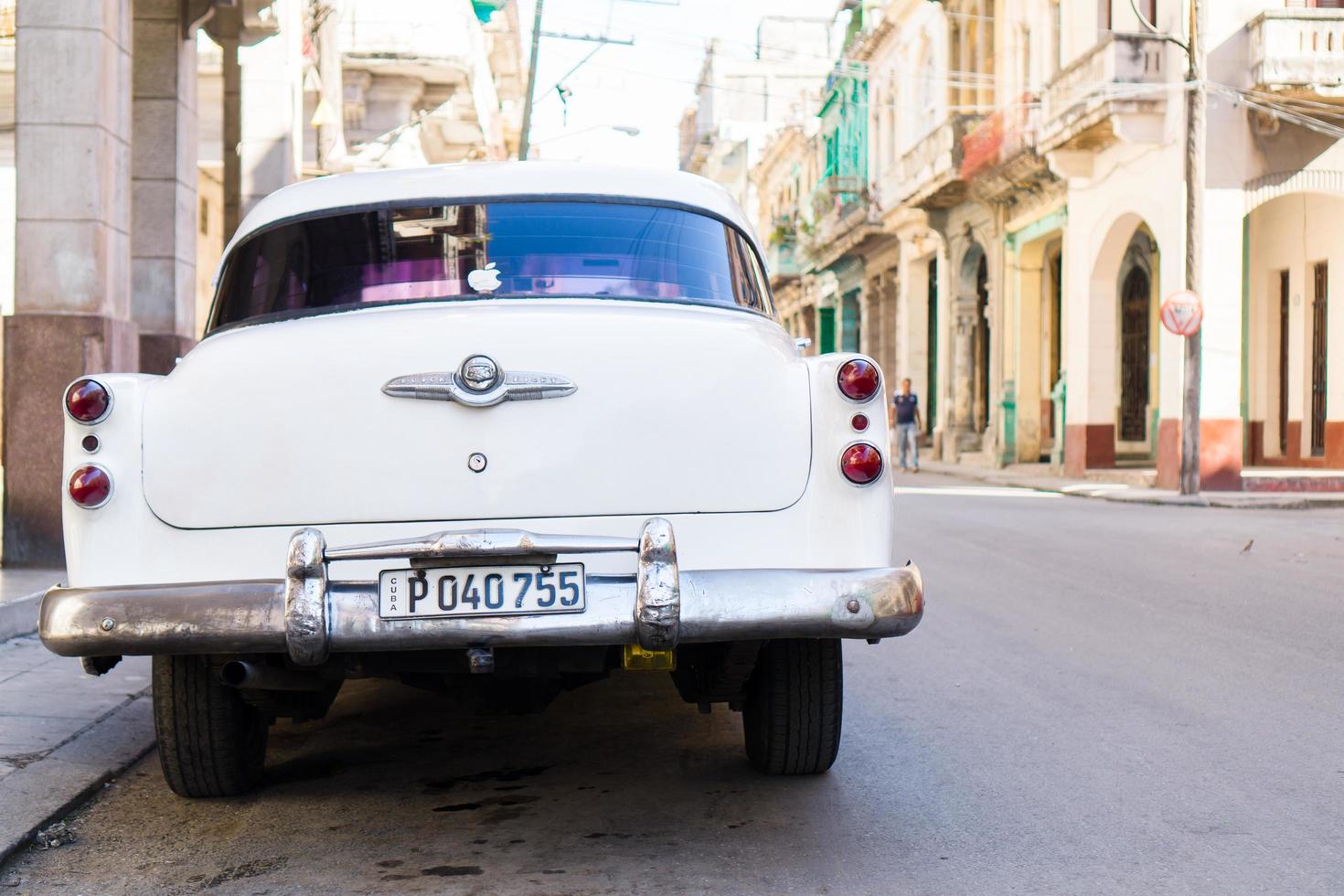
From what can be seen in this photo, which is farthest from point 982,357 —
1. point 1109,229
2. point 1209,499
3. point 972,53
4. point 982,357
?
point 1209,499

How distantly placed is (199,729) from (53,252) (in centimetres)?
592

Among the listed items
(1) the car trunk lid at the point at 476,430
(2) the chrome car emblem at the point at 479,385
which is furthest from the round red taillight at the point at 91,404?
(2) the chrome car emblem at the point at 479,385

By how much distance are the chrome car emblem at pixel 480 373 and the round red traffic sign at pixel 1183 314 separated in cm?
1616

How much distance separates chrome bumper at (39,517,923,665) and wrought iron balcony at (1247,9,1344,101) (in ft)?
59.7

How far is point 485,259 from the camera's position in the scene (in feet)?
14.7

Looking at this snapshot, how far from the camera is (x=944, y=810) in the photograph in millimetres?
4129

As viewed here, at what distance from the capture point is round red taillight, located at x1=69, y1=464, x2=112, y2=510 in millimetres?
3814

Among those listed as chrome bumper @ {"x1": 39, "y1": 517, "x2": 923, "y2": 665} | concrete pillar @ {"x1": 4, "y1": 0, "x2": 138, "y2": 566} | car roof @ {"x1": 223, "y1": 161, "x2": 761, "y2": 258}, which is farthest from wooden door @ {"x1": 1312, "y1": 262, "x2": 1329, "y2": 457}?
chrome bumper @ {"x1": 39, "y1": 517, "x2": 923, "y2": 665}

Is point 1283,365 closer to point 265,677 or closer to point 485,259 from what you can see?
point 485,259

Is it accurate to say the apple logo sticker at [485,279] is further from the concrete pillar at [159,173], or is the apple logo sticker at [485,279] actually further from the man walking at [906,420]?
the man walking at [906,420]

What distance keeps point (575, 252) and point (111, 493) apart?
4.97 feet

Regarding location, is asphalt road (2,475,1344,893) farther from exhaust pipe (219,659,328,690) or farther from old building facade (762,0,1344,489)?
old building facade (762,0,1344,489)

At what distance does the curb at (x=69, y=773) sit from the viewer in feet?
13.1

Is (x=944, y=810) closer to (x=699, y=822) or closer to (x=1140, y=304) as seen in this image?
(x=699, y=822)
